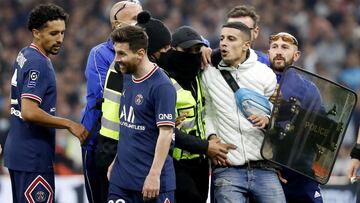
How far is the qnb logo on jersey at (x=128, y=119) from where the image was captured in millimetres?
7645

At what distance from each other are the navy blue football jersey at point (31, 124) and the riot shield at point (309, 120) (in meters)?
1.69

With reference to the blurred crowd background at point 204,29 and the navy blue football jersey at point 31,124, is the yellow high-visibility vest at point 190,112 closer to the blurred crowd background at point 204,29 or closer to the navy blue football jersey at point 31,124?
the navy blue football jersey at point 31,124

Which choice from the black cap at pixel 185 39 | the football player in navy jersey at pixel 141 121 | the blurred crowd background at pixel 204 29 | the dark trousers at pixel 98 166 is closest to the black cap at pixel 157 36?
the black cap at pixel 185 39

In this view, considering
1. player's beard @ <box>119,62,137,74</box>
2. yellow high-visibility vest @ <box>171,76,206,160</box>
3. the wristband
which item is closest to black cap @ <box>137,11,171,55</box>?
yellow high-visibility vest @ <box>171,76,206,160</box>

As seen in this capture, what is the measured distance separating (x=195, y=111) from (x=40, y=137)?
1.18m

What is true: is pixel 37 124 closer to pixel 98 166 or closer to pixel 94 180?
pixel 98 166

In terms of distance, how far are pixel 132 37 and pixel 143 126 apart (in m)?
0.62

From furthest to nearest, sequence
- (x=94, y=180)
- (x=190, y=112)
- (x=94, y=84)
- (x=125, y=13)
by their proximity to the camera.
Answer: (x=125, y=13)
(x=94, y=180)
(x=94, y=84)
(x=190, y=112)

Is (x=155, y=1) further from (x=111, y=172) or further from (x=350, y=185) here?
(x=111, y=172)

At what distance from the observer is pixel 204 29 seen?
18.5m

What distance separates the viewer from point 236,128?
26.9 ft

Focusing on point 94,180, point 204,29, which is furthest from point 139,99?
point 204,29

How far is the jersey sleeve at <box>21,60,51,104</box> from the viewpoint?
8023mm

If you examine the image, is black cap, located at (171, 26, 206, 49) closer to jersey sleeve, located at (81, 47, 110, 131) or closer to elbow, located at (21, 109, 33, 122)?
jersey sleeve, located at (81, 47, 110, 131)
